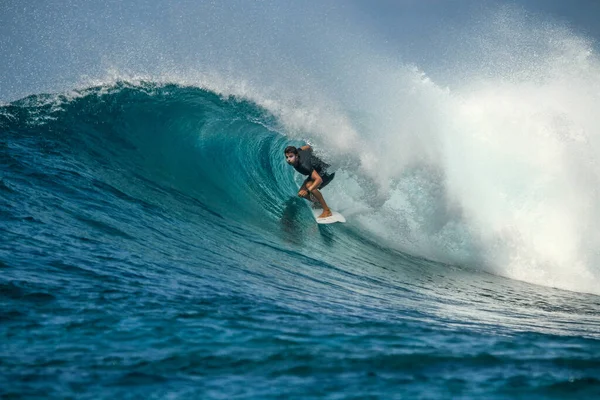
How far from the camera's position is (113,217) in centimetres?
627

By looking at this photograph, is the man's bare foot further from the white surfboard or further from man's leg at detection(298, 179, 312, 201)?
man's leg at detection(298, 179, 312, 201)

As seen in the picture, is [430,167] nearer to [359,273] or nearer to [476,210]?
[476,210]

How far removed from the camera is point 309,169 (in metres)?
8.80

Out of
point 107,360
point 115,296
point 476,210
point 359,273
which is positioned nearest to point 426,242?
point 476,210

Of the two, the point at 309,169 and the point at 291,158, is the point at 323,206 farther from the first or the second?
the point at 291,158

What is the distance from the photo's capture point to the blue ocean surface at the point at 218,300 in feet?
8.18

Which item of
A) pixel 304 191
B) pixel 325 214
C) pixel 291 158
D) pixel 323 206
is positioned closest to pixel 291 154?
pixel 291 158

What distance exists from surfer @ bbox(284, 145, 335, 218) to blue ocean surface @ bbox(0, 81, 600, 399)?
21.5 inches

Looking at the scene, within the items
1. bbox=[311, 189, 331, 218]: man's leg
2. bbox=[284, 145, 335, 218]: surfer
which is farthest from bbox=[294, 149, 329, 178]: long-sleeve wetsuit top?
bbox=[311, 189, 331, 218]: man's leg

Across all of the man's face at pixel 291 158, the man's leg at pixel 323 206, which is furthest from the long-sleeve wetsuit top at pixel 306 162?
the man's leg at pixel 323 206

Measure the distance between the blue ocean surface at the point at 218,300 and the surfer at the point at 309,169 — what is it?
546 mm

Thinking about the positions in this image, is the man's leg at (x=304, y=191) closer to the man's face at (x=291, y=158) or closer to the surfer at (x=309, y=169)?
the surfer at (x=309, y=169)

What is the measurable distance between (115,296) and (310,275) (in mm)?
2490

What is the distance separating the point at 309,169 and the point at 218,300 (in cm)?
514
